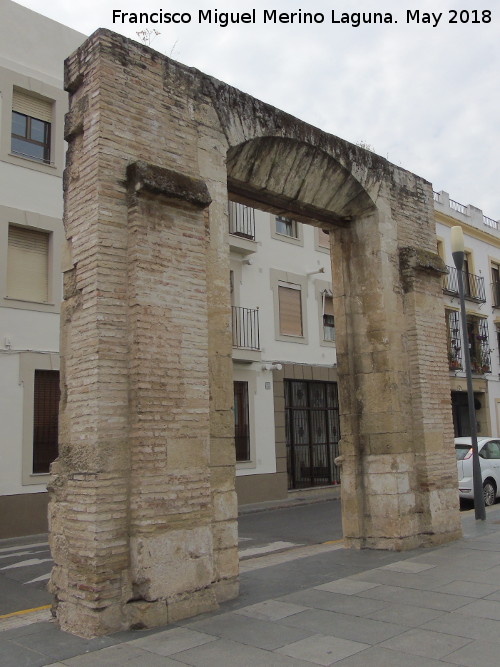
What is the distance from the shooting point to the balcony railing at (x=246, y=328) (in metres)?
17.0

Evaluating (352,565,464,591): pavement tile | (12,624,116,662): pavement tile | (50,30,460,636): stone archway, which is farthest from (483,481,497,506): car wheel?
(12,624,116,662): pavement tile

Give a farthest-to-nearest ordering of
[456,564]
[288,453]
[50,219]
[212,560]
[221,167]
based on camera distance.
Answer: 1. [288,453]
2. [50,219]
3. [456,564]
4. [221,167]
5. [212,560]

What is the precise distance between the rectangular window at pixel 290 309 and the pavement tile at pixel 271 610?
1277 centimetres

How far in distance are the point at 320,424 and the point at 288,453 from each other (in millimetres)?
1541

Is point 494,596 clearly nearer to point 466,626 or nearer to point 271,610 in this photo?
point 466,626

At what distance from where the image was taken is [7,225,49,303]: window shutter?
13219 mm

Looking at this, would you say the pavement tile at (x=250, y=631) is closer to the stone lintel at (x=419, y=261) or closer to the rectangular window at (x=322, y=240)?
the stone lintel at (x=419, y=261)

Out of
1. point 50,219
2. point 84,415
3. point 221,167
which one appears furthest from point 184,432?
point 50,219

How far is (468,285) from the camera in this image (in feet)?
84.8

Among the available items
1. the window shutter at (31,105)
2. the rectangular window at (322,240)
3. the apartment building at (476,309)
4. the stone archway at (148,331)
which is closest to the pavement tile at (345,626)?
the stone archway at (148,331)

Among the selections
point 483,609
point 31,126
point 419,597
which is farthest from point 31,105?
point 483,609

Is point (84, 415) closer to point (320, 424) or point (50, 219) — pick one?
point (50, 219)

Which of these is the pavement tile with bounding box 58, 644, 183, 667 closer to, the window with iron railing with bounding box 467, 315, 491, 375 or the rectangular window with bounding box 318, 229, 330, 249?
the rectangular window with bounding box 318, 229, 330, 249

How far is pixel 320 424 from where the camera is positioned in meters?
19.5
